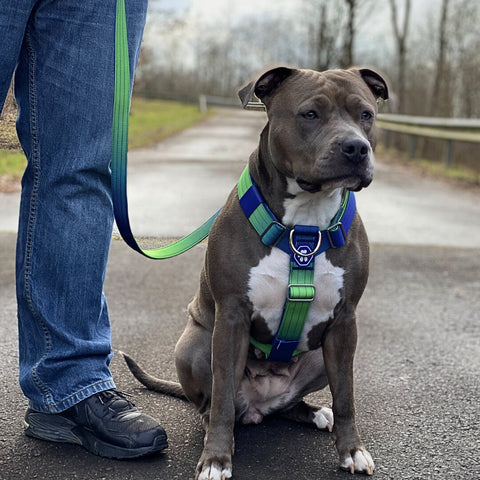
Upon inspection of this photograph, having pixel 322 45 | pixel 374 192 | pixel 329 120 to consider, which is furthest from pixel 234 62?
pixel 329 120

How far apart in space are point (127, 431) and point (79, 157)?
3.42 feet

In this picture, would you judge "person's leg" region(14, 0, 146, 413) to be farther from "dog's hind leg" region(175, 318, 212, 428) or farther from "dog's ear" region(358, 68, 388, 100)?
"dog's ear" region(358, 68, 388, 100)

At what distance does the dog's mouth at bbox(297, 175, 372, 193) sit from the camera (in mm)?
2615

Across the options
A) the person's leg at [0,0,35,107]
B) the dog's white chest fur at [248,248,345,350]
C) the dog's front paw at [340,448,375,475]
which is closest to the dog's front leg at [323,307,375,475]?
the dog's front paw at [340,448,375,475]

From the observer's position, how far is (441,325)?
15.5ft

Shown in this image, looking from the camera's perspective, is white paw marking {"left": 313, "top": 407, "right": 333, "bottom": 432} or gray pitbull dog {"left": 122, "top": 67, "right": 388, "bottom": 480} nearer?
gray pitbull dog {"left": 122, "top": 67, "right": 388, "bottom": 480}

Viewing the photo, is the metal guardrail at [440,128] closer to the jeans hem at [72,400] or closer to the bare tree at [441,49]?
the bare tree at [441,49]

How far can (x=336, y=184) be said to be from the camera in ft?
8.63

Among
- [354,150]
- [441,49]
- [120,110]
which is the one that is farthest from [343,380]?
[441,49]

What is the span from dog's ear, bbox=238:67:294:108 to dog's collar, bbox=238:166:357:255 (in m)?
0.37

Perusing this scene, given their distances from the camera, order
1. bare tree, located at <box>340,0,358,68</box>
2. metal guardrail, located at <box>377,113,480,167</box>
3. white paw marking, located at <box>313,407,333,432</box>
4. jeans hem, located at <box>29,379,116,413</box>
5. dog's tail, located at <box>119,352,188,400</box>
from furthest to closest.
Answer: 1. bare tree, located at <box>340,0,358,68</box>
2. metal guardrail, located at <box>377,113,480,167</box>
3. dog's tail, located at <box>119,352,188,400</box>
4. white paw marking, located at <box>313,407,333,432</box>
5. jeans hem, located at <box>29,379,116,413</box>

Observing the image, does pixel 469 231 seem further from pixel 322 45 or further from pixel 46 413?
pixel 322 45

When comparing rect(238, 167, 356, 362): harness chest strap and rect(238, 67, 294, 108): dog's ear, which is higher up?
rect(238, 67, 294, 108): dog's ear

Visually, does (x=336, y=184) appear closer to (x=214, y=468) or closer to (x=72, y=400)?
(x=214, y=468)
